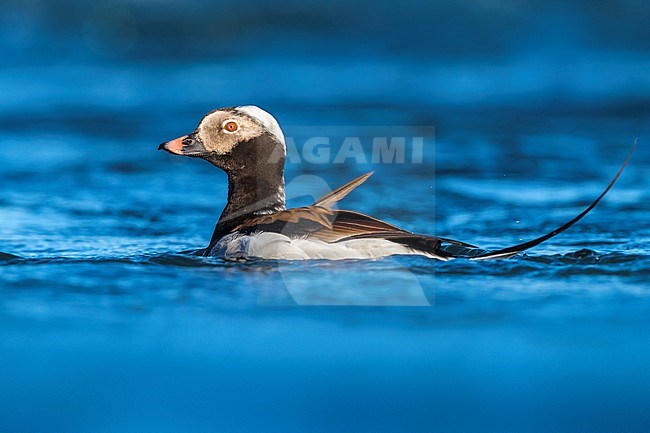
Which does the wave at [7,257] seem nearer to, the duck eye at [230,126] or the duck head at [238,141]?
the duck head at [238,141]

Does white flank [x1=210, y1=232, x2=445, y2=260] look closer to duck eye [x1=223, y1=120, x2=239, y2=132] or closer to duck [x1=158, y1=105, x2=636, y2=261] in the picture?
duck [x1=158, y1=105, x2=636, y2=261]

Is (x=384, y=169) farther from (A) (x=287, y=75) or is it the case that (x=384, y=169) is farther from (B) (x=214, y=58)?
(B) (x=214, y=58)

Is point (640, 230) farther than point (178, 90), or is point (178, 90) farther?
point (178, 90)

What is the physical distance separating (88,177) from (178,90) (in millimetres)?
3533

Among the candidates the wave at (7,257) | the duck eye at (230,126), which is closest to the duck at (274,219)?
the duck eye at (230,126)

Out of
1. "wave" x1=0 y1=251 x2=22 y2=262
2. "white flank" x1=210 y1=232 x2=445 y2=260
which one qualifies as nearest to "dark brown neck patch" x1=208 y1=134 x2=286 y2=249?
"white flank" x1=210 y1=232 x2=445 y2=260

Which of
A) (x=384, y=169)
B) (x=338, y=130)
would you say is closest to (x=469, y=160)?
(x=384, y=169)

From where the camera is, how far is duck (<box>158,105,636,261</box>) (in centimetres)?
596

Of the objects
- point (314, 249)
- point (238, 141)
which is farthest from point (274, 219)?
point (238, 141)

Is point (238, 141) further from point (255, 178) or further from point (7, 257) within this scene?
point (7, 257)

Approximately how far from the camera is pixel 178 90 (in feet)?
41.6

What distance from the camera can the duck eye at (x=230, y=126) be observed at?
21.9 feet

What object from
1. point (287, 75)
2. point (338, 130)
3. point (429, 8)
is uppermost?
point (429, 8)

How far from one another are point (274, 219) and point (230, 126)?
782 mm
